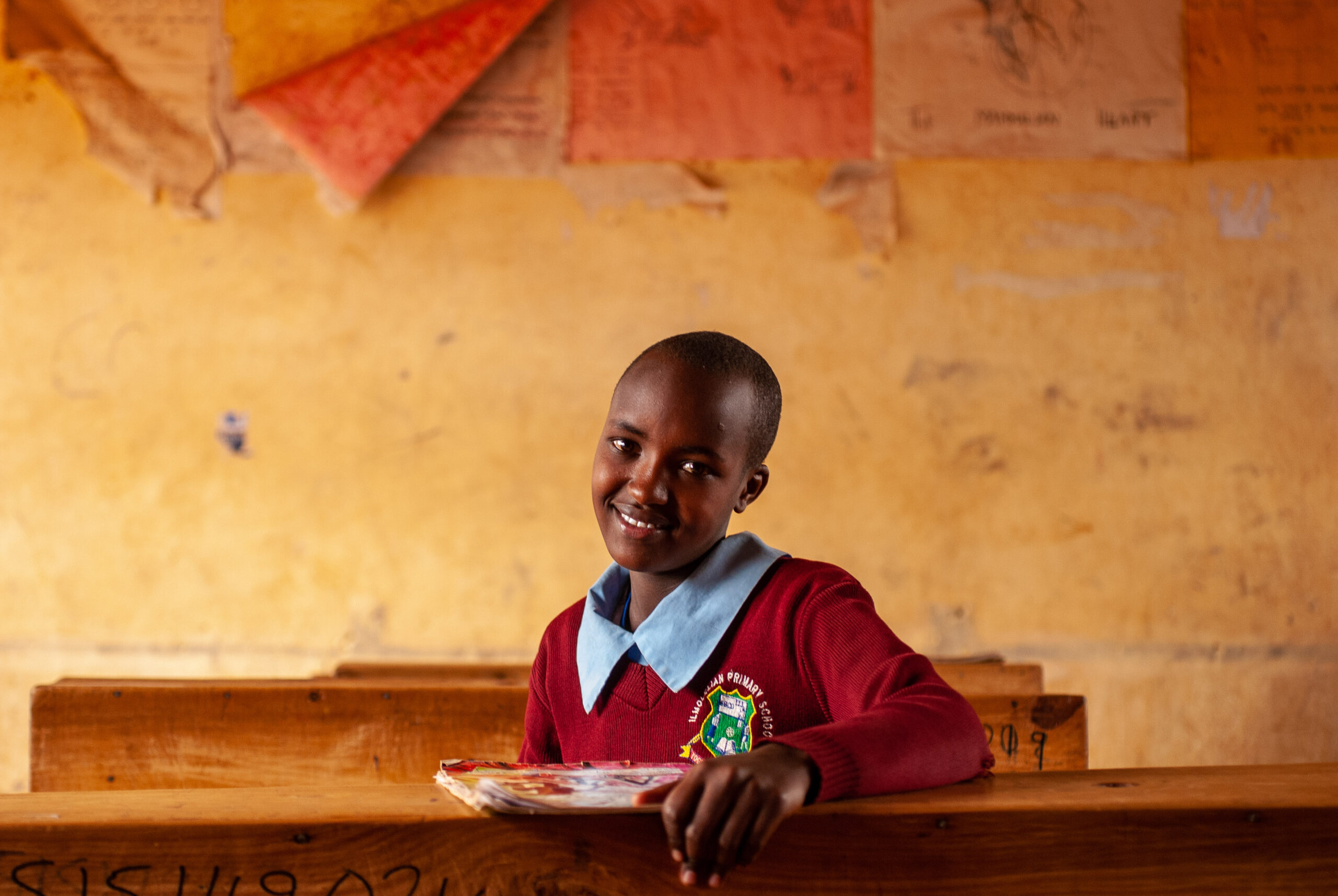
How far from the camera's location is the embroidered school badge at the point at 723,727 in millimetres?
1025

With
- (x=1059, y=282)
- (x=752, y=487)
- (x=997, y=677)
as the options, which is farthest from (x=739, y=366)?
(x=1059, y=282)

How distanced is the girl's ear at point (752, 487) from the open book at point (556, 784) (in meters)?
0.43

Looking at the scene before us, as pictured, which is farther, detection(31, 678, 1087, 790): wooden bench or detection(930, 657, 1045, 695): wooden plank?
detection(930, 657, 1045, 695): wooden plank

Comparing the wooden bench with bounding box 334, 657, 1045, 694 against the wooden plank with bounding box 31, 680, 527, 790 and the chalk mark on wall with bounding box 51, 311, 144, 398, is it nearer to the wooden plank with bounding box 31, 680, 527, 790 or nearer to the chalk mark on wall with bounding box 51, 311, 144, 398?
the wooden plank with bounding box 31, 680, 527, 790

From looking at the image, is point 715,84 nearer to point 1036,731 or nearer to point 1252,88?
point 1252,88

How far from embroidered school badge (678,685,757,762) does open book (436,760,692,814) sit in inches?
8.4

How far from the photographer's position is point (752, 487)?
4.05ft

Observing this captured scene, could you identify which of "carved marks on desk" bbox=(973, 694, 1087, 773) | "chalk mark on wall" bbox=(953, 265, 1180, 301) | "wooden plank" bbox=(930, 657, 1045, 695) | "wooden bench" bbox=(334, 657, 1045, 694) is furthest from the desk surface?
"chalk mark on wall" bbox=(953, 265, 1180, 301)

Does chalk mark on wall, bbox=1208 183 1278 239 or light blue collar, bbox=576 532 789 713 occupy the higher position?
chalk mark on wall, bbox=1208 183 1278 239

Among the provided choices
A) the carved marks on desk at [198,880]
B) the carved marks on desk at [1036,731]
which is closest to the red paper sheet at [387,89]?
the carved marks on desk at [1036,731]

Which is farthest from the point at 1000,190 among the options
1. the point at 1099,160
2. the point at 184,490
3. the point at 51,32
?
the point at 51,32

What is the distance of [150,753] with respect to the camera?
1.46 m

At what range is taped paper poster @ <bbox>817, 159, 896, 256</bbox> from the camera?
3137 millimetres

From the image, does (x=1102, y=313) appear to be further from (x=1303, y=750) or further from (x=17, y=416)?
(x=17, y=416)
